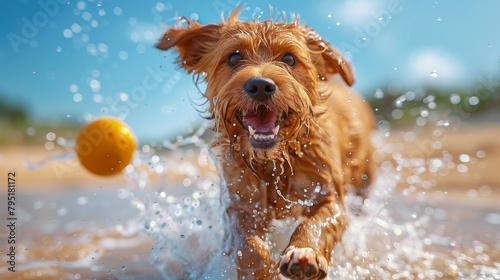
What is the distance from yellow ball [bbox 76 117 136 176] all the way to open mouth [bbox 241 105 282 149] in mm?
1301

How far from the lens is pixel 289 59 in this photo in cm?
354

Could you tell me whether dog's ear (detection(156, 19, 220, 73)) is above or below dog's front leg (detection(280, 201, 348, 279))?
above

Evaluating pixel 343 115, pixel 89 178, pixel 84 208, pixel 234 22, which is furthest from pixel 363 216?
pixel 89 178

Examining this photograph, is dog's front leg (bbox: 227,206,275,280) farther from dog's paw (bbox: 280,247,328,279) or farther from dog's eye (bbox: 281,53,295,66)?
dog's eye (bbox: 281,53,295,66)

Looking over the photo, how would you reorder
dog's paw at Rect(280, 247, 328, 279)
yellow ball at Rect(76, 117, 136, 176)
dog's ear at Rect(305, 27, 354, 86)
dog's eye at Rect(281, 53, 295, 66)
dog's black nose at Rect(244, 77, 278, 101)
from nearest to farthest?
dog's paw at Rect(280, 247, 328, 279) < dog's black nose at Rect(244, 77, 278, 101) < dog's eye at Rect(281, 53, 295, 66) < dog's ear at Rect(305, 27, 354, 86) < yellow ball at Rect(76, 117, 136, 176)

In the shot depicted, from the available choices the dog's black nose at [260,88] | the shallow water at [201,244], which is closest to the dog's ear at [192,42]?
the dog's black nose at [260,88]

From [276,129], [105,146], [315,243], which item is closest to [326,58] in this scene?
[276,129]

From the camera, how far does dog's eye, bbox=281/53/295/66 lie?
3531 mm

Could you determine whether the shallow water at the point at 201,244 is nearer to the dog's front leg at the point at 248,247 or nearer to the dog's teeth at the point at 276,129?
the dog's front leg at the point at 248,247

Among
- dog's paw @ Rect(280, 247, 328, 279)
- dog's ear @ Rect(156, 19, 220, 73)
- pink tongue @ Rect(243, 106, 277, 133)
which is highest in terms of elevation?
dog's ear @ Rect(156, 19, 220, 73)

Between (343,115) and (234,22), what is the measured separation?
1.13 metres

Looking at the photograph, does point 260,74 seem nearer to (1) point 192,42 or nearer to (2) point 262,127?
(2) point 262,127

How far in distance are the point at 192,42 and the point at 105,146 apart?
99cm

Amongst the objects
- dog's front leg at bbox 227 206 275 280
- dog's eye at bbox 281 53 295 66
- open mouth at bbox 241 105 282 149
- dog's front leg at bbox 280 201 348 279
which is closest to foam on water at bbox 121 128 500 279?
dog's front leg at bbox 227 206 275 280
